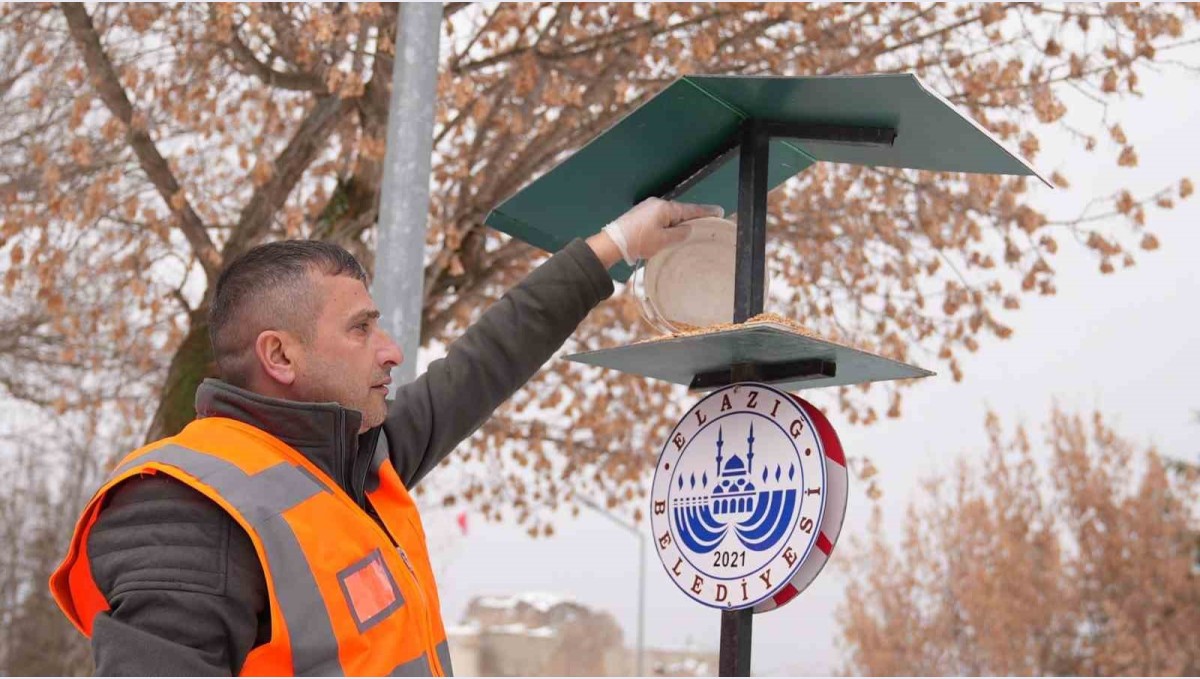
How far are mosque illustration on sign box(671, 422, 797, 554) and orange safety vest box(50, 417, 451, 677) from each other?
0.85 m

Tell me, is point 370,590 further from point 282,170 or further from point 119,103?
point 282,170

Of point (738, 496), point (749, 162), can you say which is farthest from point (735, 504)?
point (749, 162)

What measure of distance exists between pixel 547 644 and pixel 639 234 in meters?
23.8

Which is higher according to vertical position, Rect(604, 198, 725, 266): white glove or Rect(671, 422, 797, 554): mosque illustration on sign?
Rect(604, 198, 725, 266): white glove

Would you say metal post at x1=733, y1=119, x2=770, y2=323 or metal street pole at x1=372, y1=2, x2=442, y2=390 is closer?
metal post at x1=733, y1=119, x2=770, y2=323

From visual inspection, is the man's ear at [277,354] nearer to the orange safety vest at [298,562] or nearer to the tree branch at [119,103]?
the orange safety vest at [298,562]

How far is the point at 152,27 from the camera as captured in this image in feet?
27.2

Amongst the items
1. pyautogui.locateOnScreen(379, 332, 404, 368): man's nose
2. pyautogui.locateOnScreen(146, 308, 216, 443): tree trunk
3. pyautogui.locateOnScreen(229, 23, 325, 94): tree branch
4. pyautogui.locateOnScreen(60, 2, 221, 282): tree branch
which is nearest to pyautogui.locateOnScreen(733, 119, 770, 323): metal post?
pyautogui.locateOnScreen(379, 332, 404, 368): man's nose

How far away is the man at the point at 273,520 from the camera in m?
2.03

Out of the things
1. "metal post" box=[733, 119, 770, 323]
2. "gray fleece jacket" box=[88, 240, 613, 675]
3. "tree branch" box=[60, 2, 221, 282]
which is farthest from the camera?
"tree branch" box=[60, 2, 221, 282]

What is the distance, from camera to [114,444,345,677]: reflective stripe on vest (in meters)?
2.10

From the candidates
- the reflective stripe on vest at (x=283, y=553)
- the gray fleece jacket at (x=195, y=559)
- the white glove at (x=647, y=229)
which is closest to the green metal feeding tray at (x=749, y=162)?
the white glove at (x=647, y=229)

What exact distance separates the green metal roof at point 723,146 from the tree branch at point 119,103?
13.9 ft

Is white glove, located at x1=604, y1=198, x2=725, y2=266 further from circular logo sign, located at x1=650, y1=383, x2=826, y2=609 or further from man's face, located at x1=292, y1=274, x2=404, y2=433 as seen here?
man's face, located at x1=292, y1=274, x2=404, y2=433
